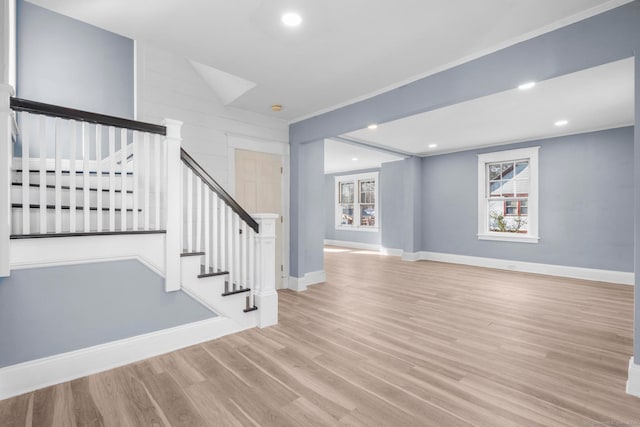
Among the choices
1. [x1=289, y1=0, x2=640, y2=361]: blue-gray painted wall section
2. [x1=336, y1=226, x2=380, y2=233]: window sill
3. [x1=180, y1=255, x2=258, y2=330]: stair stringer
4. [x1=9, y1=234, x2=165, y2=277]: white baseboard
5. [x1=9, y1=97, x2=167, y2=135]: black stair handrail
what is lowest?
[x1=180, y1=255, x2=258, y2=330]: stair stringer

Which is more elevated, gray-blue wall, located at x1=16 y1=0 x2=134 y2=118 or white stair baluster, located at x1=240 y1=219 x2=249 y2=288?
gray-blue wall, located at x1=16 y1=0 x2=134 y2=118

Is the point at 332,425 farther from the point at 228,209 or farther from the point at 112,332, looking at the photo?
the point at 228,209

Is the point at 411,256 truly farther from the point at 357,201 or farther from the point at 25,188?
the point at 25,188

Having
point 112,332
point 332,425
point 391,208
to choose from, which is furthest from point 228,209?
point 391,208

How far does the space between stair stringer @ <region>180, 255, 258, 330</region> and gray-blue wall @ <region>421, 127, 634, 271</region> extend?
225 inches

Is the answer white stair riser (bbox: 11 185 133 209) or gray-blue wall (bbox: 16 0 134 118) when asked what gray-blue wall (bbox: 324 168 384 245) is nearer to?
gray-blue wall (bbox: 16 0 134 118)

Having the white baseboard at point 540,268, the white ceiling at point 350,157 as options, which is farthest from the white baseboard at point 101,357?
the white baseboard at point 540,268

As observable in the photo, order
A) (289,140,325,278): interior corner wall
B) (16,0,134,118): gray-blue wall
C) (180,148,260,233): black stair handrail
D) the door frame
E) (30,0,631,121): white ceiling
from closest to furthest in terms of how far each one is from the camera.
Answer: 1. (30,0,631,121): white ceiling
2. (180,148,260,233): black stair handrail
3. (16,0,134,118): gray-blue wall
4. the door frame
5. (289,140,325,278): interior corner wall

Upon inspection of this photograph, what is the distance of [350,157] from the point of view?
817 cm

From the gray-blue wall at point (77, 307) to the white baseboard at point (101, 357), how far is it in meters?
0.05

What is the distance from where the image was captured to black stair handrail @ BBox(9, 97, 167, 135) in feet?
6.63

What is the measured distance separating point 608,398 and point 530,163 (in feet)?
17.1

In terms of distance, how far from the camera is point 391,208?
8.91 metres

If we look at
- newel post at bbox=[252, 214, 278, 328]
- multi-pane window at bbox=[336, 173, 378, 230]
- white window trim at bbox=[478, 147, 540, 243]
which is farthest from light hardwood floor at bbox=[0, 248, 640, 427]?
multi-pane window at bbox=[336, 173, 378, 230]
